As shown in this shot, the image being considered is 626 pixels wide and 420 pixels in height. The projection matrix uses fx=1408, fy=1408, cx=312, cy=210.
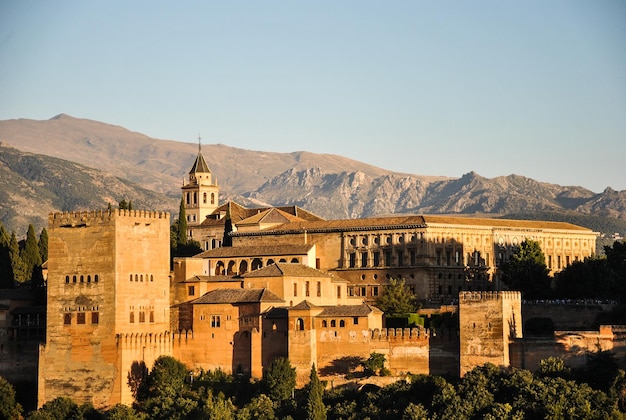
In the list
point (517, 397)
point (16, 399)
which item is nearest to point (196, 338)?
point (16, 399)

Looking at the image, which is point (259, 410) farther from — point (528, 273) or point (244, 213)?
point (244, 213)

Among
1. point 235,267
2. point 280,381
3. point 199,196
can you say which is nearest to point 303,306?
point 280,381

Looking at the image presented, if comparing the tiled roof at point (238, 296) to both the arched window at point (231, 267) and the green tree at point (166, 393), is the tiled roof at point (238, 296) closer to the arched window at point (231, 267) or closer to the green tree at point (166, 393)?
the green tree at point (166, 393)

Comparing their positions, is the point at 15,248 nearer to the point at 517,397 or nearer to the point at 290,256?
the point at 290,256

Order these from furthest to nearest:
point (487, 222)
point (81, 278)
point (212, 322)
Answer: point (487, 222)
point (212, 322)
point (81, 278)

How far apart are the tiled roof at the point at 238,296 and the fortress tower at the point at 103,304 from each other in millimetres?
2491

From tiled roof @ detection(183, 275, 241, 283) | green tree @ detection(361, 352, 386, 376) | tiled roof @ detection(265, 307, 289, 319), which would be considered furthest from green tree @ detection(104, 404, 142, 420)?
green tree @ detection(361, 352, 386, 376)

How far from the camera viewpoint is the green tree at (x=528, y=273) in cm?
9000

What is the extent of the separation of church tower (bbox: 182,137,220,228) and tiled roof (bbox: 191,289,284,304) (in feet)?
138

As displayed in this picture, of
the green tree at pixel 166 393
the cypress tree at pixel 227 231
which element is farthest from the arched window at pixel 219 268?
the green tree at pixel 166 393

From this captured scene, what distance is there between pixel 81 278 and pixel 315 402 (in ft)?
54.9

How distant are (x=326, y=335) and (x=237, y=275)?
13.2 meters

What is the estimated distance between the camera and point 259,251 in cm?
9312

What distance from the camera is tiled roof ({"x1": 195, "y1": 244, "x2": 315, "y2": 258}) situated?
92188mm
